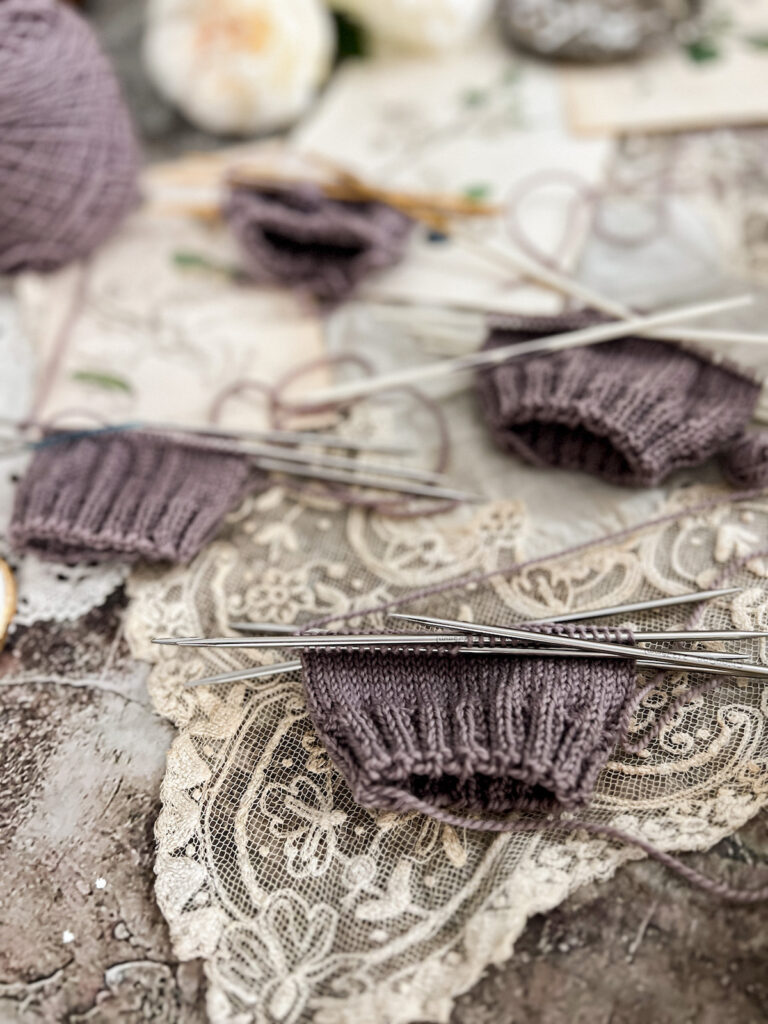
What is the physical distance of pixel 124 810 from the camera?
823mm

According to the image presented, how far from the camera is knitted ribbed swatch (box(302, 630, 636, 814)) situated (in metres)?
0.76

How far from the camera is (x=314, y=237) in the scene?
123 centimetres

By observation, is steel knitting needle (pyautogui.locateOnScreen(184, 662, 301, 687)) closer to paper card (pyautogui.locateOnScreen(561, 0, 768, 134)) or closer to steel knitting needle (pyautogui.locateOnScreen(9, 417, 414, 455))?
steel knitting needle (pyautogui.locateOnScreen(9, 417, 414, 455))

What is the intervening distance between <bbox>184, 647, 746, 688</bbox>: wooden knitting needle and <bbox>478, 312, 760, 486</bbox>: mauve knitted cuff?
0.24 metres

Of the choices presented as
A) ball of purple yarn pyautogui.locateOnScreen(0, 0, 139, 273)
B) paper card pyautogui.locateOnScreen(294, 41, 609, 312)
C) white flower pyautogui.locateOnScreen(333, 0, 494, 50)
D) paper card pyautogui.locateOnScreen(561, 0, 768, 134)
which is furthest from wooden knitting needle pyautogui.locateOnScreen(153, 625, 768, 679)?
white flower pyautogui.locateOnScreen(333, 0, 494, 50)

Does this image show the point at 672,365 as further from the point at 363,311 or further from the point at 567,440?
the point at 363,311

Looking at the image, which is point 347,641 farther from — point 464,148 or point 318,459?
point 464,148

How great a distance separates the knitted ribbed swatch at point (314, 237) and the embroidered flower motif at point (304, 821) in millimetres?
703

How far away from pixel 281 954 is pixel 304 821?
11 cm

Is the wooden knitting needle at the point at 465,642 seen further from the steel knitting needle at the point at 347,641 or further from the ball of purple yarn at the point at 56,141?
the ball of purple yarn at the point at 56,141

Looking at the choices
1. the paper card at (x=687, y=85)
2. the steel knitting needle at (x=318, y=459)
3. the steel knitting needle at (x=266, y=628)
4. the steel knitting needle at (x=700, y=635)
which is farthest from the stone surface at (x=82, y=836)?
the paper card at (x=687, y=85)

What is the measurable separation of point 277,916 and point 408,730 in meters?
0.20

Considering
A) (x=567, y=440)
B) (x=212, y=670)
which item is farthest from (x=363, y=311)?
(x=212, y=670)

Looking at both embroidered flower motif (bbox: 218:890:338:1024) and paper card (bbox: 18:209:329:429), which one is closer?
embroidered flower motif (bbox: 218:890:338:1024)
